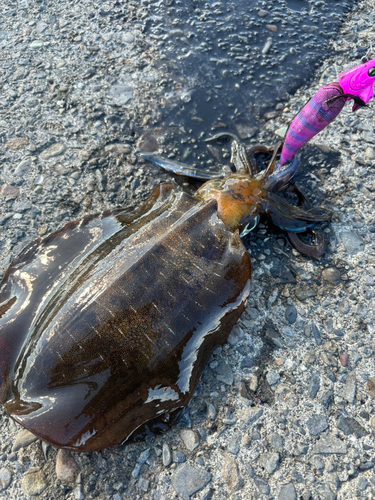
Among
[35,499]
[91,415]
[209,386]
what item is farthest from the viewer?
[209,386]

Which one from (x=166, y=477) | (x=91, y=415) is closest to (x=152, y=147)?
(x=91, y=415)

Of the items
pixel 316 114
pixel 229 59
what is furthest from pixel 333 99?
pixel 229 59

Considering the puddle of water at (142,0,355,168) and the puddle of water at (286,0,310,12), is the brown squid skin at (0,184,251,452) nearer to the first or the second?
the puddle of water at (142,0,355,168)

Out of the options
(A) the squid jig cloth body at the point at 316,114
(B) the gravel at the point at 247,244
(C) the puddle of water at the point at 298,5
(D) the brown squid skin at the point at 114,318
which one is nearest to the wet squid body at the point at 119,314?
(D) the brown squid skin at the point at 114,318

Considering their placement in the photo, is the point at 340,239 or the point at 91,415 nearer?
the point at 91,415

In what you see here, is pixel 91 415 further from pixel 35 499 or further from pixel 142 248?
pixel 142 248

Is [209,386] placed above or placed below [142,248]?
below
